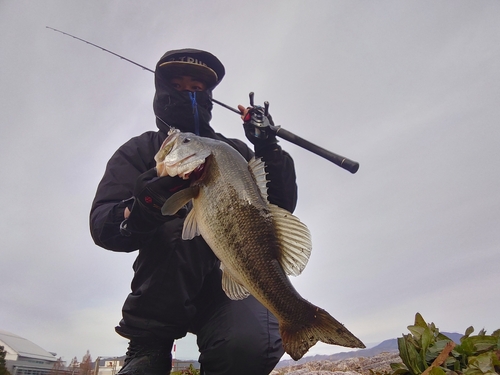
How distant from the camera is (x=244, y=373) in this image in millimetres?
3242

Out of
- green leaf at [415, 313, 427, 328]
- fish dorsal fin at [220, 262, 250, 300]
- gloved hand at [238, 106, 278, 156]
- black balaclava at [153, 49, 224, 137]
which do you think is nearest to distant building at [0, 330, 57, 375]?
black balaclava at [153, 49, 224, 137]

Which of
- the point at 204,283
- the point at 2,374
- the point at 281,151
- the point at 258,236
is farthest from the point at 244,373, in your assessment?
the point at 2,374

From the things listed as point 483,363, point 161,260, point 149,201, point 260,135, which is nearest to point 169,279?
point 161,260

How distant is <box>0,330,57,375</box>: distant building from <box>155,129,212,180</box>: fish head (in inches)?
2328

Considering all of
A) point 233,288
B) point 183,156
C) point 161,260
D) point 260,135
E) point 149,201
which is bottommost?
point 233,288

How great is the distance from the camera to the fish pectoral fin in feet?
8.98

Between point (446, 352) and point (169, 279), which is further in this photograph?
point (169, 279)

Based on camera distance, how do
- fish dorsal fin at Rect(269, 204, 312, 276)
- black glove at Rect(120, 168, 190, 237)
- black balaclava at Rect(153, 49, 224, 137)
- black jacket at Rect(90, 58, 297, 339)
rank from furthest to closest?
1. black balaclava at Rect(153, 49, 224, 137)
2. black jacket at Rect(90, 58, 297, 339)
3. black glove at Rect(120, 168, 190, 237)
4. fish dorsal fin at Rect(269, 204, 312, 276)

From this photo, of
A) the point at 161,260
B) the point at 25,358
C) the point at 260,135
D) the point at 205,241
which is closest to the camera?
the point at 205,241

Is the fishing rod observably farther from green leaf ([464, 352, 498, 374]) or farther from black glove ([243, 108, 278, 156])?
green leaf ([464, 352, 498, 374])

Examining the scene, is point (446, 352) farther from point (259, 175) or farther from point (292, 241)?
point (259, 175)

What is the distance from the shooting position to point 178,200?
279 centimetres

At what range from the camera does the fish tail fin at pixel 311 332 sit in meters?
2.36

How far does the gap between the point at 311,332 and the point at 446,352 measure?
897 millimetres
